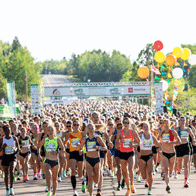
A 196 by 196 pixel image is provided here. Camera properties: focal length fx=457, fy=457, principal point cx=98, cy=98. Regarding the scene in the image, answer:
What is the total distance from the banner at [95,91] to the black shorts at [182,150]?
30.6 m

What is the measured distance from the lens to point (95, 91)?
43562mm

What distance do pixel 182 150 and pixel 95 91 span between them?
31296 millimetres

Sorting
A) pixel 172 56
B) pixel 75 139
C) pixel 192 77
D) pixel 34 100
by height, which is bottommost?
pixel 75 139

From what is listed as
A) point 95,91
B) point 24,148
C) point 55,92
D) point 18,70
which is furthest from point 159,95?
point 18,70

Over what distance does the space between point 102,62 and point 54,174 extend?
479ft

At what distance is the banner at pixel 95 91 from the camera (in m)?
43.3

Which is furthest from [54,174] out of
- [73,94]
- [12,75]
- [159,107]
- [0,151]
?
[12,75]

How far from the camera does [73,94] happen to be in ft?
142

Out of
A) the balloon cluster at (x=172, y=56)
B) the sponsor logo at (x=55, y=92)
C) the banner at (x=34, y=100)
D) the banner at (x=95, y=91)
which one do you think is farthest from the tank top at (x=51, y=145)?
the sponsor logo at (x=55, y=92)

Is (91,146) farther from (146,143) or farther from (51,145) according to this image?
(146,143)

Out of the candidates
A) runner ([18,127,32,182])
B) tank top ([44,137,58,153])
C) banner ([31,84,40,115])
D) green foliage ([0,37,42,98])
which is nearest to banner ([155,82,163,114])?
banner ([31,84,40,115])

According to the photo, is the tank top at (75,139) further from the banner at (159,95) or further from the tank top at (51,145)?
the banner at (159,95)

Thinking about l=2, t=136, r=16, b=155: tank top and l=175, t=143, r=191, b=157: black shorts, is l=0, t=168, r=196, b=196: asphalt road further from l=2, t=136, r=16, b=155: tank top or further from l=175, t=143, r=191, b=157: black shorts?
l=2, t=136, r=16, b=155: tank top

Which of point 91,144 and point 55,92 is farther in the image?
point 55,92
